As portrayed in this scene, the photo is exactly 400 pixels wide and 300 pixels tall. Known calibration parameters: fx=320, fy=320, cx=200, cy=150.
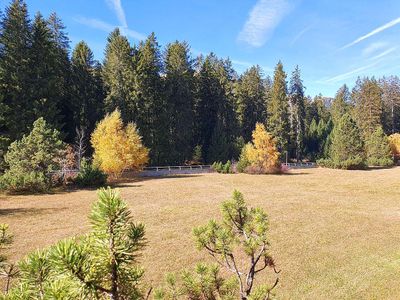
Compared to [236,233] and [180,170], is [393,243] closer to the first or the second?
[236,233]

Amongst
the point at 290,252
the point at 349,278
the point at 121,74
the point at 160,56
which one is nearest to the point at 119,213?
the point at 349,278

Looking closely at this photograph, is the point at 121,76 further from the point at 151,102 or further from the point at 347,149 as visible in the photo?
the point at 347,149

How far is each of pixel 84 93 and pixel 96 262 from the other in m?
46.7

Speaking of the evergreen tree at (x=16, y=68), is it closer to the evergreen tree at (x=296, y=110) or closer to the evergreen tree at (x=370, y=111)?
the evergreen tree at (x=296, y=110)

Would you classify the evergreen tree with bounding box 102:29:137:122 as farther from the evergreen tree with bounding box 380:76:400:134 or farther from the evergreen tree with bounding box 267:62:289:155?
the evergreen tree with bounding box 380:76:400:134

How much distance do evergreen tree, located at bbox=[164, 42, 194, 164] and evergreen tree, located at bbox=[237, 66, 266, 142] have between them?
42.1 feet

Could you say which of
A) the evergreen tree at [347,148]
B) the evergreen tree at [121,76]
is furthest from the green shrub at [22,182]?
the evergreen tree at [347,148]

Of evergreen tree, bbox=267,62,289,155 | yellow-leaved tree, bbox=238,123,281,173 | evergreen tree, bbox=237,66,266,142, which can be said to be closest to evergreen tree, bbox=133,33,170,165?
yellow-leaved tree, bbox=238,123,281,173

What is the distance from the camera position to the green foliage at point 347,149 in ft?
173

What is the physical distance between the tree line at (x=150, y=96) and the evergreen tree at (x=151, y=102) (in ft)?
0.49

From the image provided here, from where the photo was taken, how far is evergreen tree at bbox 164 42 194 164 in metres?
50.7

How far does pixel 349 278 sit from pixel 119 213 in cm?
1145

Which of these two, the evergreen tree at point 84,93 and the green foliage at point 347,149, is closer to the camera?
the evergreen tree at point 84,93

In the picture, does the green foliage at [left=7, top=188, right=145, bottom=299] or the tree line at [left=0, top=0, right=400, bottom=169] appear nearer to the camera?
the green foliage at [left=7, top=188, right=145, bottom=299]
